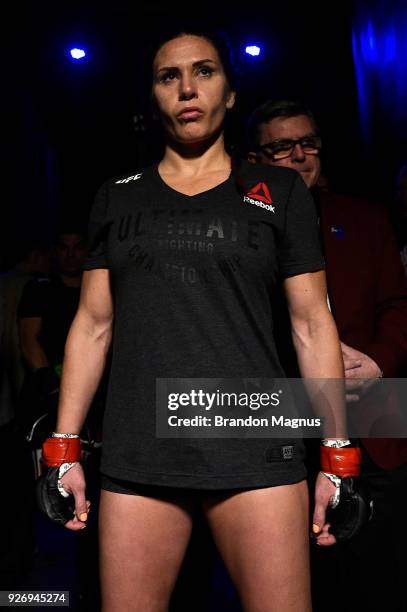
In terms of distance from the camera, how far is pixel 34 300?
345 cm

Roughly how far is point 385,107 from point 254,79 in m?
4.42

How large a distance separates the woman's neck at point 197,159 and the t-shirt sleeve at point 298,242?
214 mm

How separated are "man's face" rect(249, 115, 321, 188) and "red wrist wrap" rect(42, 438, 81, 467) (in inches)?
43.4

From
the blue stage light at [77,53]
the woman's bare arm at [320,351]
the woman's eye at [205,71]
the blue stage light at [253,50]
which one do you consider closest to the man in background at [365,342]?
the woman's bare arm at [320,351]

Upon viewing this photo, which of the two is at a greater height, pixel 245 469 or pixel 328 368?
pixel 328 368

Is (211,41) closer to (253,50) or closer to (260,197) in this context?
(260,197)

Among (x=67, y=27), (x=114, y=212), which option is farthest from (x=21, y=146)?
(x=114, y=212)

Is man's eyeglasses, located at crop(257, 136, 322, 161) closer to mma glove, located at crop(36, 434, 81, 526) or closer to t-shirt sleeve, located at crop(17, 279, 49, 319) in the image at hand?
mma glove, located at crop(36, 434, 81, 526)

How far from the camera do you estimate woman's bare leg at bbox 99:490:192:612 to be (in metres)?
1.47

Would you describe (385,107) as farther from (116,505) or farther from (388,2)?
(116,505)

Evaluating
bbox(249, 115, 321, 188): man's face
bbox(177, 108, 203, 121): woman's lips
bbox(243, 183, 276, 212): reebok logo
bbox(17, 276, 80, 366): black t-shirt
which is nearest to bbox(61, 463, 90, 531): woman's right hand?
bbox(243, 183, 276, 212): reebok logo

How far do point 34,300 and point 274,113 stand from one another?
5.83 ft

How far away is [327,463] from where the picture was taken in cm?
153

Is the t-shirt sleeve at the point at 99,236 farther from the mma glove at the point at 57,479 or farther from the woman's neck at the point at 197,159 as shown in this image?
the mma glove at the point at 57,479
